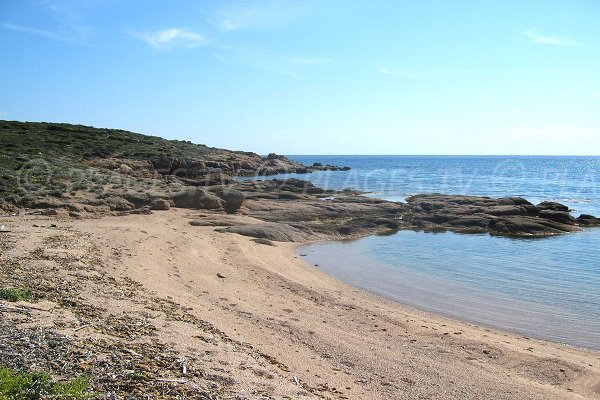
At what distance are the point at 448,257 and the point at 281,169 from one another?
202ft

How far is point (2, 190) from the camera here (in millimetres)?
21469

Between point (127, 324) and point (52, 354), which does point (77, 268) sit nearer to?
point (127, 324)

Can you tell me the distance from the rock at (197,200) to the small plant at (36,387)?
70.8 ft

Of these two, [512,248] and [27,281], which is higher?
[27,281]

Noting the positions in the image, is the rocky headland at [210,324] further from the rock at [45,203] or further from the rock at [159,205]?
the rock at [159,205]

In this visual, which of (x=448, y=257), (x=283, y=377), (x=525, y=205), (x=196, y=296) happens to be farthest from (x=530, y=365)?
(x=525, y=205)

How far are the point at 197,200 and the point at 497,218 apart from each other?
16494mm

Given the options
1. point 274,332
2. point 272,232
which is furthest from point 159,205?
point 274,332

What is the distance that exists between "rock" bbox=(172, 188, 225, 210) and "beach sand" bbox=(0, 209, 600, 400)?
10996 mm

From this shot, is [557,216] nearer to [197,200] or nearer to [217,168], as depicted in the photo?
[197,200]

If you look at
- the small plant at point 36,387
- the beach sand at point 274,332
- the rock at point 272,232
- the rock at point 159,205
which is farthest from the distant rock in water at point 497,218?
the small plant at point 36,387

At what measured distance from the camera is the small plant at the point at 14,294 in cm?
750

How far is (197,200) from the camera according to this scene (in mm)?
26797

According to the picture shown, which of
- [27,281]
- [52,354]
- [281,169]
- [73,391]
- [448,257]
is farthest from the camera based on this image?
[281,169]
